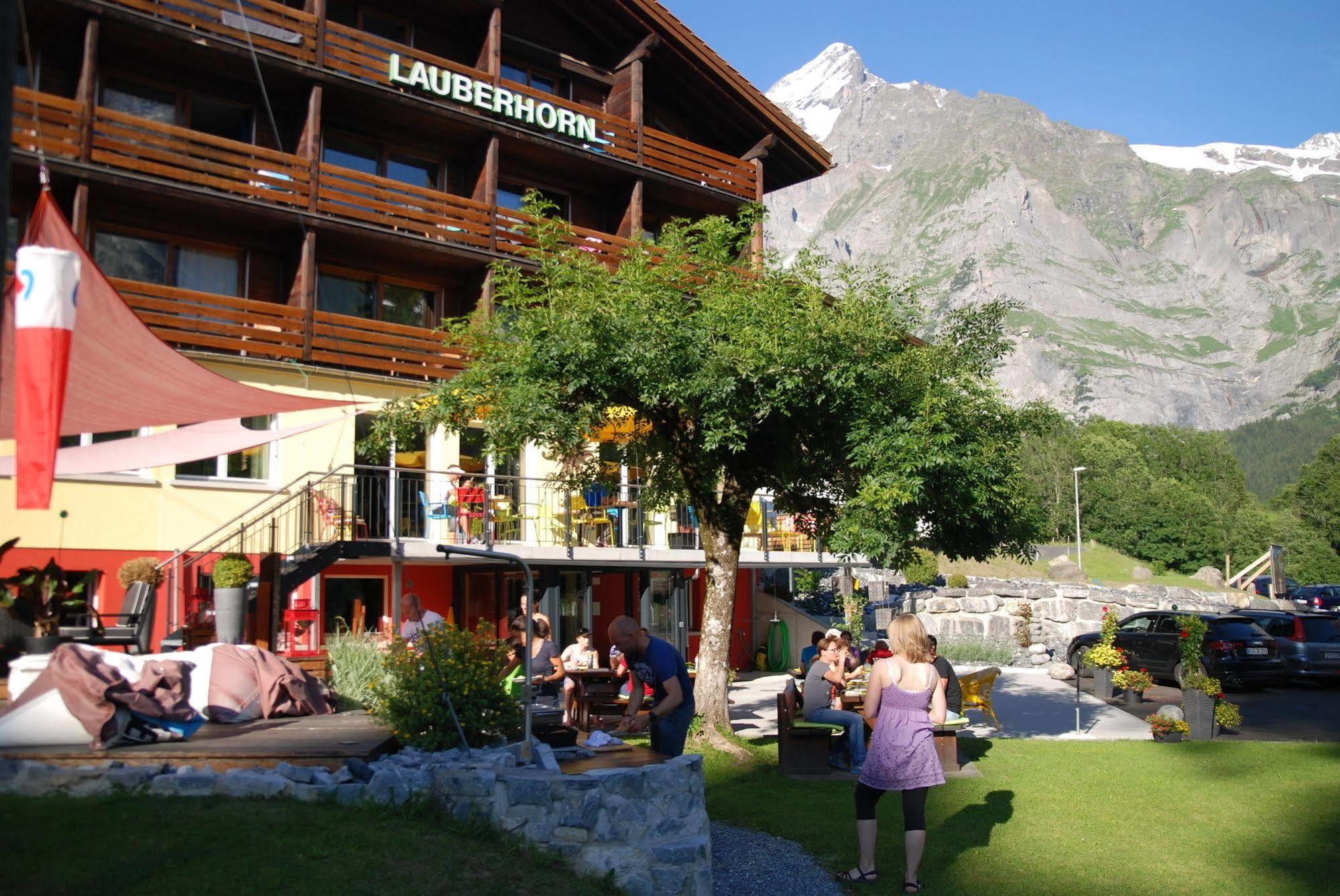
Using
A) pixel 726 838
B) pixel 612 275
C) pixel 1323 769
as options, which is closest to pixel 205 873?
pixel 726 838

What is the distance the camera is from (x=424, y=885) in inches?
227

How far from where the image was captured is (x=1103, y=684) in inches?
752

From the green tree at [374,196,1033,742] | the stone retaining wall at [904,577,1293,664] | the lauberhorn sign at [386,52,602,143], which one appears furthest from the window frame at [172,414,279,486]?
the stone retaining wall at [904,577,1293,664]

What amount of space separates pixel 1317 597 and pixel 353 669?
4624 centimetres

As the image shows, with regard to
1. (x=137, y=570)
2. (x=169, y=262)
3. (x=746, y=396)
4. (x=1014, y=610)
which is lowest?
(x=1014, y=610)

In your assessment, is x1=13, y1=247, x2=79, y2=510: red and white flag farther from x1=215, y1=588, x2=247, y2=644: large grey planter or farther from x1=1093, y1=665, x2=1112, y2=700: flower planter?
x1=1093, y1=665, x2=1112, y2=700: flower planter

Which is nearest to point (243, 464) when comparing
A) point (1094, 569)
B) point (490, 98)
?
point (490, 98)

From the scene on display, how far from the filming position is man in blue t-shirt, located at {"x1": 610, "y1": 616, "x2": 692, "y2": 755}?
7.82 meters

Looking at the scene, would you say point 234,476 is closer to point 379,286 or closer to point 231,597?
point 379,286

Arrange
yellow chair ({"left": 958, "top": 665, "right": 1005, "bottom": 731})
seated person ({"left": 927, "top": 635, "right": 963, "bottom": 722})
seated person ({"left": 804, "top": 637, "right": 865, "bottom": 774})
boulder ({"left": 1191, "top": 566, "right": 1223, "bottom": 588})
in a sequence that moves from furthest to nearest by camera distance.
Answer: boulder ({"left": 1191, "top": 566, "right": 1223, "bottom": 588})
yellow chair ({"left": 958, "top": 665, "right": 1005, "bottom": 731})
seated person ({"left": 927, "top": 635, "right": 963, "bottom": 722})
seated person ({"left": 804, "top": 637, "right": 865, "bottom": 774})

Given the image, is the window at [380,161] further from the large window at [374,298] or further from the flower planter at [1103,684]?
the flower planter at [1103,684]

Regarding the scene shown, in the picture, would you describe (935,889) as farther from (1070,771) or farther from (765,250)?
(765,250)

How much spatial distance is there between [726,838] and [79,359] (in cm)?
638

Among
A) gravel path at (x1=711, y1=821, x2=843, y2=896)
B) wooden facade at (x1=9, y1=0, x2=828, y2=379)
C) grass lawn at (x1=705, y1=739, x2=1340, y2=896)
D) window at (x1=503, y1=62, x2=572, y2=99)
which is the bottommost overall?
gravel path at (x1=711, y1=821, x2=843, y2=896)
